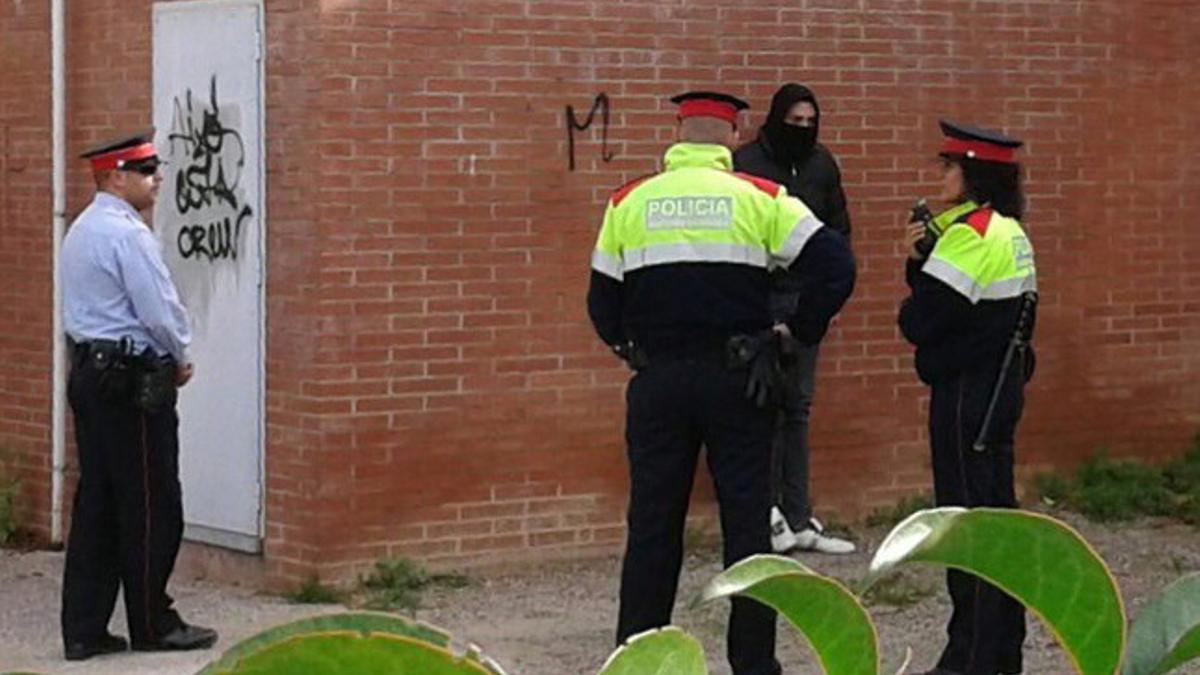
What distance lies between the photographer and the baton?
751 cm

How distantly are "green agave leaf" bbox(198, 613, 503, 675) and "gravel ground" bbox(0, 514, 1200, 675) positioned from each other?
6.03 m

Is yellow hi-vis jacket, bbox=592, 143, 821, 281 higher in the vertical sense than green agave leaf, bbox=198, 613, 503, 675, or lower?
higher

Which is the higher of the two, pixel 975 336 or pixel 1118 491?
pixel 975 336

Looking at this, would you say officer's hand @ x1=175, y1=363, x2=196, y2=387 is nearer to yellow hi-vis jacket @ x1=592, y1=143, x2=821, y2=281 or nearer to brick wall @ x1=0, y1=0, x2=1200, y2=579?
brick wall @ x1=0, y1=0, x2=1200, y2=579

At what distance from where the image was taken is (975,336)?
752 centimetres

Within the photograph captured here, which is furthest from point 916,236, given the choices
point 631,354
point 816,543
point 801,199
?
point 816,543

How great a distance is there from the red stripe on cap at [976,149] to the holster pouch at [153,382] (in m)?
2.75

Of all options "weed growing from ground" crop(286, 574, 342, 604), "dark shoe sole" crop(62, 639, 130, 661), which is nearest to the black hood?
"weed growing from ground" crop(286, 574, 342, 604)

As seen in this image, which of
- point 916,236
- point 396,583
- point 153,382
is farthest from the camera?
point 396,583

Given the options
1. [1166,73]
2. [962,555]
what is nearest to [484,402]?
[1166,73]

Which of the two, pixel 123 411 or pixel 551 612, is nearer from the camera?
pixel 123 411

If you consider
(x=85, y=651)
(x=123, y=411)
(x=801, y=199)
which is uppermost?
(x=801, y=199)

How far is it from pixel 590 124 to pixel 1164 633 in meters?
8.19

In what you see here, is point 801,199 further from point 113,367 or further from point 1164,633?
point 1164,633
